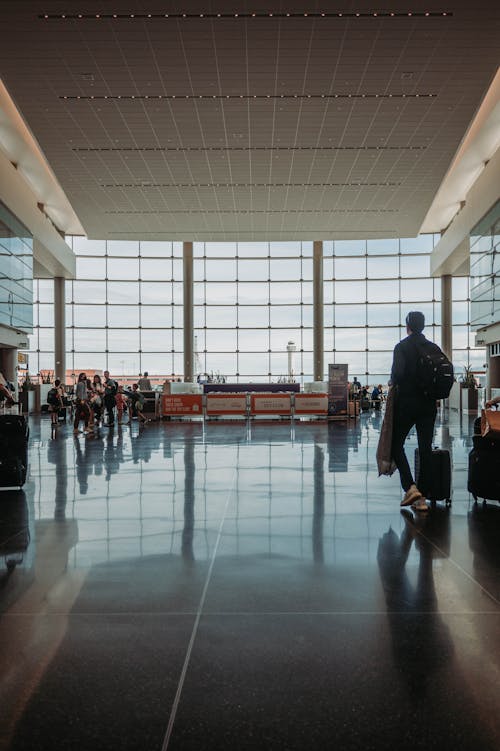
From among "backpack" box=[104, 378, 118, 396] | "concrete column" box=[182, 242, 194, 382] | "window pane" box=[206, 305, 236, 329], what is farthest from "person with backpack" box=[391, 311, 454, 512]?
"window pane" box=[206, 305, 236, 329]

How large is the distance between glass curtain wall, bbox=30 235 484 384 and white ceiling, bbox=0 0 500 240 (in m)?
8.30

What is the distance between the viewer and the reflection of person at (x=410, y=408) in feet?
19.4

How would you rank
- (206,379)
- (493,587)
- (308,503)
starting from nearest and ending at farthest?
(493,587) < (308,503) < (206,379)

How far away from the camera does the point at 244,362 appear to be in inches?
1437

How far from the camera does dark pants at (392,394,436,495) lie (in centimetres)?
594

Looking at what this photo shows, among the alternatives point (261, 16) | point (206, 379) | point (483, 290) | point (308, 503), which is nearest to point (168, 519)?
point (308, 503)

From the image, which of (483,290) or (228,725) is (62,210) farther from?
(228,725)

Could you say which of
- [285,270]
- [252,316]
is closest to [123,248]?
[252,316]

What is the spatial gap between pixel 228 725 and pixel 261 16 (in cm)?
1490

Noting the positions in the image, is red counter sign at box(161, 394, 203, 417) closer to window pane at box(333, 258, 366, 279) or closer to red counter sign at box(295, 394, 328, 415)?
red counter sign at box(295, 394, 328, 415)

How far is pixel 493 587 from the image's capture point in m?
3.58

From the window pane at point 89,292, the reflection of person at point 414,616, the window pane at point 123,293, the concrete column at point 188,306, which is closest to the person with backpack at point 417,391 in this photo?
the reflection of person at point 414,616

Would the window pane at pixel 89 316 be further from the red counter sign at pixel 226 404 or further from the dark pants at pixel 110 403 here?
the dark pants at pixel 110 403

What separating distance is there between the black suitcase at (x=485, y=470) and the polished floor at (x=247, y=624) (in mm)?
155
